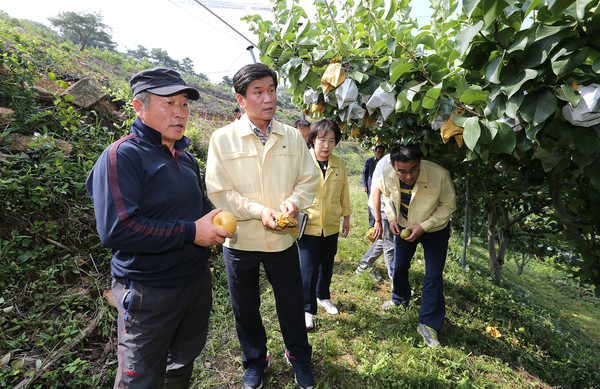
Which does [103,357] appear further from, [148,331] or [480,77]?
[480,77]

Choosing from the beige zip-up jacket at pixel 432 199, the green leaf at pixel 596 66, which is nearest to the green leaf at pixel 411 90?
the green leaf at pixel 596 66

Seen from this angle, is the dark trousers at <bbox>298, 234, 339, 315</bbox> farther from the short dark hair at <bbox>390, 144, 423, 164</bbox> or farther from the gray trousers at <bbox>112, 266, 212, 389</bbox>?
the gray trousers at <bbox>112, 266, 212, 389</bbox>

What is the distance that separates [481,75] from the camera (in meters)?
1.43

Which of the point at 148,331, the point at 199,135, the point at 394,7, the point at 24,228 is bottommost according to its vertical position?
the point at 24,228

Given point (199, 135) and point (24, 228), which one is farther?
point (199, 135)

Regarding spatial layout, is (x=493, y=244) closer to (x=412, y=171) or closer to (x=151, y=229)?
(x=412, y=171)

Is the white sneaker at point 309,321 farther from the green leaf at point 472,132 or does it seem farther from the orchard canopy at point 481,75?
the green leaf at point 472,132

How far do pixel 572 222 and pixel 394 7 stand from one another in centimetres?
222

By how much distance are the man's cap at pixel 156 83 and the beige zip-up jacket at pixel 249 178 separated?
461 millimetres

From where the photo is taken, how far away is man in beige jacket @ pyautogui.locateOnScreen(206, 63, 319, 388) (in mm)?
1898

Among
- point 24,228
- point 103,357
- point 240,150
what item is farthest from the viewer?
point 24,228

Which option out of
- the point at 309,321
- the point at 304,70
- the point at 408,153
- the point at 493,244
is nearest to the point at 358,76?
the point at 304,70

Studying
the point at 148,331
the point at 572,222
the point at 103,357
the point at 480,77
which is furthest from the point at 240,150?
the point at 572,222

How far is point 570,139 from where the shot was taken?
1245 millimetres
